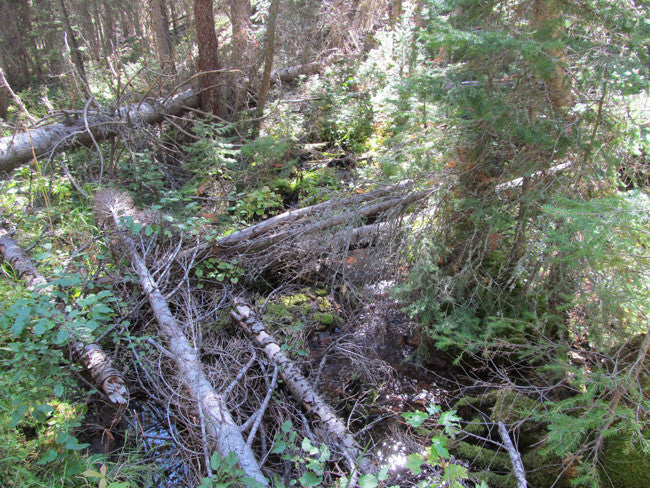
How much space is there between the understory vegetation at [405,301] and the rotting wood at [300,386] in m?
0.03

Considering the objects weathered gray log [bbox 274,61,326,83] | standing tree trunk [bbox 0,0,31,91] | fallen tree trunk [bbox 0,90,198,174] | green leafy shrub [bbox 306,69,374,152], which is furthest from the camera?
standing tree trunk [bbox 0,0,31,91]

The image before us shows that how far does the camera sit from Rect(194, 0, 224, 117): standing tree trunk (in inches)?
280

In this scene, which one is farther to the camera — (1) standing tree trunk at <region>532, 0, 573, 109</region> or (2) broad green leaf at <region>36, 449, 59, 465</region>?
(1) standing tree trunk at <region>532, 0, 573, 109</region>

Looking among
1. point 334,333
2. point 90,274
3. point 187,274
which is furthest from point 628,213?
point 90,274

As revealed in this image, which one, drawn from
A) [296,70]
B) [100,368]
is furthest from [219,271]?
[296,70]

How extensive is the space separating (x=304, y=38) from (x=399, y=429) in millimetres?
9456

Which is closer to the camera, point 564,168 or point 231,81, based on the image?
point 564,168

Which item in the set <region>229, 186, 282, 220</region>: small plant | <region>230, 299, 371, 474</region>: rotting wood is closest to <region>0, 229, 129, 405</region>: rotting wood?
<region>230, 299, 371, 474</region>: rotting wood

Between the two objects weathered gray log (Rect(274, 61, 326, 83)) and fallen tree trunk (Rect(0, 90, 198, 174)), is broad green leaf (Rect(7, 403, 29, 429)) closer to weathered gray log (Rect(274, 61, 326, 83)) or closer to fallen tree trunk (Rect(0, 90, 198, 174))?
fallen tree trunk (Rect(0, 90, 198, 174))

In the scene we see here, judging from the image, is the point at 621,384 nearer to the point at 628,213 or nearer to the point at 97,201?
the point at 628,213

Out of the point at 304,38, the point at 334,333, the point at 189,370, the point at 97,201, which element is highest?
the point at 304,38

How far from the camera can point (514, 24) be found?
3.12 meters

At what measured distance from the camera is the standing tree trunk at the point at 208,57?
7.12m

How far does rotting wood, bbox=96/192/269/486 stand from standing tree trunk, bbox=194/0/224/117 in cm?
385
